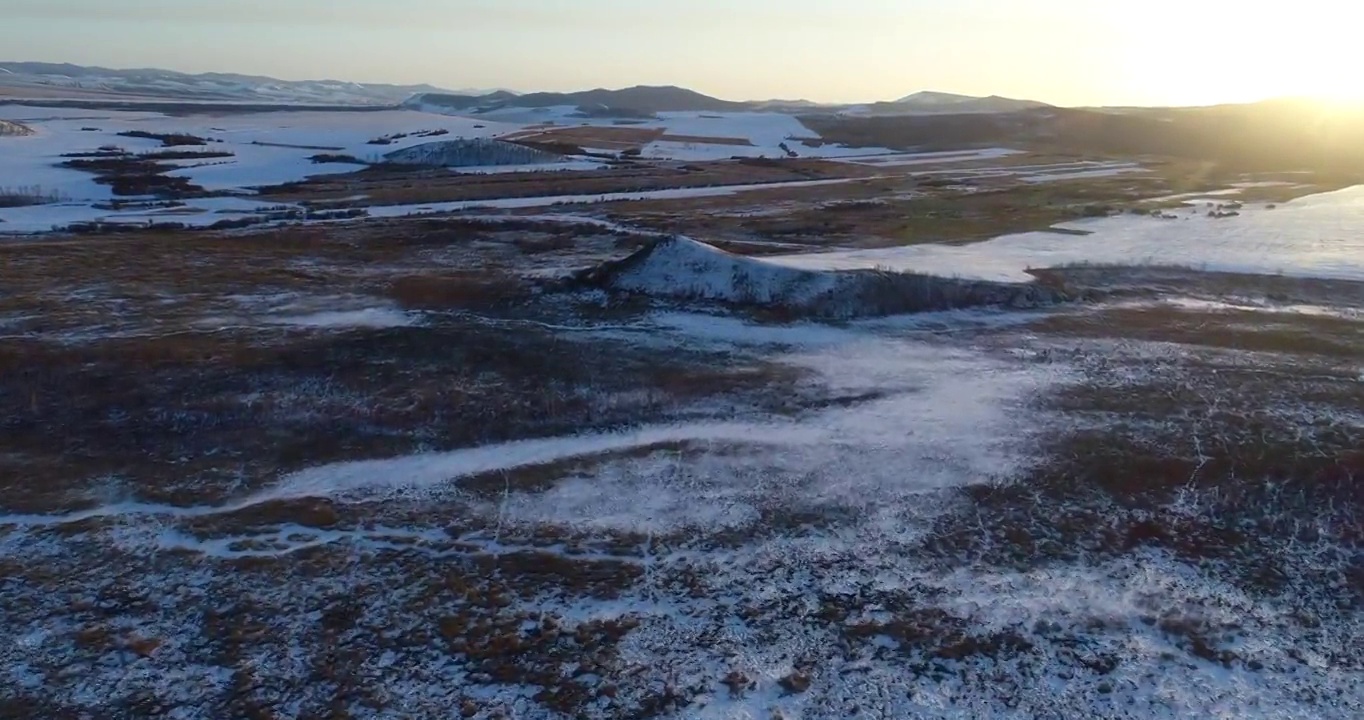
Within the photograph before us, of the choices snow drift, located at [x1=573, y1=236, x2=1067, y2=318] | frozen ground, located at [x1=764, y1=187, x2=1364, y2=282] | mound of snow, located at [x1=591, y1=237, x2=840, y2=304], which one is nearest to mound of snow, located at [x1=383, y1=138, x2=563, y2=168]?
frozen ground, located at [x1=764, y1=187, x2=1364, y2=282]

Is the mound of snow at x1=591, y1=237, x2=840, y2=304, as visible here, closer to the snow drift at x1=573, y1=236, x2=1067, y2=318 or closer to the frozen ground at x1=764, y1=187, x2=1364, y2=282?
the snow drift at x1=573, y1=236, x2=1067, y2=318

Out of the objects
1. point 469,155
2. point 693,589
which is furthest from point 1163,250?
point 469,155

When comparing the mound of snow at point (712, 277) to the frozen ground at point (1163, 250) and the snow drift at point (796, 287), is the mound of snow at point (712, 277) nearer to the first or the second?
the snow drift at point (796, 287)

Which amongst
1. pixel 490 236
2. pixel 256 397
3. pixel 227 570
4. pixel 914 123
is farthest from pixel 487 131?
pixel 227 570

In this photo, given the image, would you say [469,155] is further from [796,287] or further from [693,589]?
[693,589]

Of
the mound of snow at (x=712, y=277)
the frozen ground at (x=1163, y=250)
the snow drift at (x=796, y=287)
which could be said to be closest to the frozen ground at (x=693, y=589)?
the snow drift at (x=796, y=287)

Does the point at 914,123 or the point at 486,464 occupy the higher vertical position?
the point at 914,123

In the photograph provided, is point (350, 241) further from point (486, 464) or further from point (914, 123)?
point (914, 123)
